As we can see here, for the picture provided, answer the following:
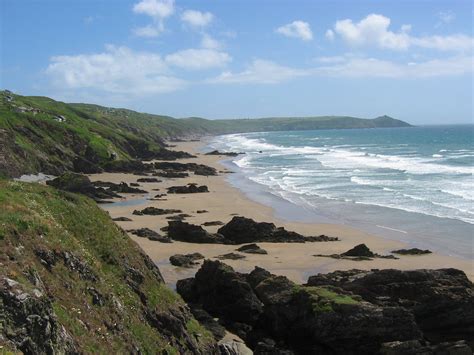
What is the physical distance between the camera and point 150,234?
34.8 metres

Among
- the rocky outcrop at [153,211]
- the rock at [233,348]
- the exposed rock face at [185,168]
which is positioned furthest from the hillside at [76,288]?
the exposed rock face at [185,168]

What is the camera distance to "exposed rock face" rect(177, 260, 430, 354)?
17438mm

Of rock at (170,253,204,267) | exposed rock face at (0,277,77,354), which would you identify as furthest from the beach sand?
exposed rock face at (0,277,77,354)

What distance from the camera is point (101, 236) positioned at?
18.0m

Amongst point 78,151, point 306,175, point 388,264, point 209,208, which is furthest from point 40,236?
point 78,151

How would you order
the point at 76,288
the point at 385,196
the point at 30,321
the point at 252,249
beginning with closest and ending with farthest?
1. the point at 30,321
2. the point at 76,288
3. the point at 252,249
4. the point at 385,196

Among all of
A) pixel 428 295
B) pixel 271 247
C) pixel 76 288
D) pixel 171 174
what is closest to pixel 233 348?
pixel 76 288

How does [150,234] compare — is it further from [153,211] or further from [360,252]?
[360,252]

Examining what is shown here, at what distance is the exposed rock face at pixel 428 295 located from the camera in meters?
18.4

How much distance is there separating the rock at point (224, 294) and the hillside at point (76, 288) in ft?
8.30

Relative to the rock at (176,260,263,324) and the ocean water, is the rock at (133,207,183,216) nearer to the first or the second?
the ocean water

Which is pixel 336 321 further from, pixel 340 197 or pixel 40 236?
pixel 340 197

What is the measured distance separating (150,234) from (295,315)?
17.9 m

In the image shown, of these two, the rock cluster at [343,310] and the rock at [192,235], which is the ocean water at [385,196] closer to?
the rock at [192,235]
